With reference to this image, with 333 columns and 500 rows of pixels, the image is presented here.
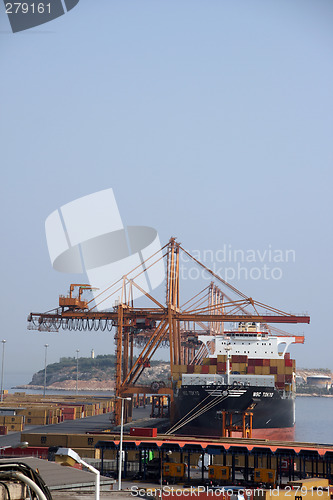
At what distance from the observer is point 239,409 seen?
7162 cm

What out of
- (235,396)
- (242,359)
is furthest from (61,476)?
(242,359)

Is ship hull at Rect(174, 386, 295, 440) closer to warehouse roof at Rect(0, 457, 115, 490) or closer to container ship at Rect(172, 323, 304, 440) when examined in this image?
container ship at Rect(172, 323, 304, 440)

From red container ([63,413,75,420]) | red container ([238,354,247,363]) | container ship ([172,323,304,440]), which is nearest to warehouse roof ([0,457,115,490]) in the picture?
container ship ([172,323,304,440])

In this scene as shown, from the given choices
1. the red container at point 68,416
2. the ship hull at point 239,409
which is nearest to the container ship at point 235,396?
the ship hull at point 239,409

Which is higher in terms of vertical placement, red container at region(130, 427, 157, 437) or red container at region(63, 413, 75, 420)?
red container at region(130, 427, 157, 437)

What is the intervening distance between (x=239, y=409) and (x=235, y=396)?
60.0 inches

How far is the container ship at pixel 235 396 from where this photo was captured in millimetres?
71750

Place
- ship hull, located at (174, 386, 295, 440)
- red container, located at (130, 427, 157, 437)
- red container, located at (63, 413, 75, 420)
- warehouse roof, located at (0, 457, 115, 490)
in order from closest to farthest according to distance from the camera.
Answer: warehouse roof, located at (0, 457, 115, 490), red container, located at (130, 427, 157, 437), ship hull, located at (174, 386, 295, 440), red container, located at (63, 413, 75, 420)

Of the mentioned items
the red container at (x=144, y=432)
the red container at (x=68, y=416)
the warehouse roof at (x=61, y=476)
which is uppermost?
the warehouse roof at (x=61, y=476)

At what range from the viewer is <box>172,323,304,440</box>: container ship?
7175 cm

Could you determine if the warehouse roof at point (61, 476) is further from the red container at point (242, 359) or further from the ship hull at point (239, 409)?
the red container at point (242, 359)

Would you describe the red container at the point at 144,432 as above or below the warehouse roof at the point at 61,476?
below

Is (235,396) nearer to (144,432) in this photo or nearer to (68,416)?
(144,432)

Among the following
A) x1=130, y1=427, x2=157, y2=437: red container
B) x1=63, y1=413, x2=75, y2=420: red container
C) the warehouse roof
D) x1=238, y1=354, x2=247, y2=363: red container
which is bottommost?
x1=63, y1=413, x2=75, y2=420: red container
